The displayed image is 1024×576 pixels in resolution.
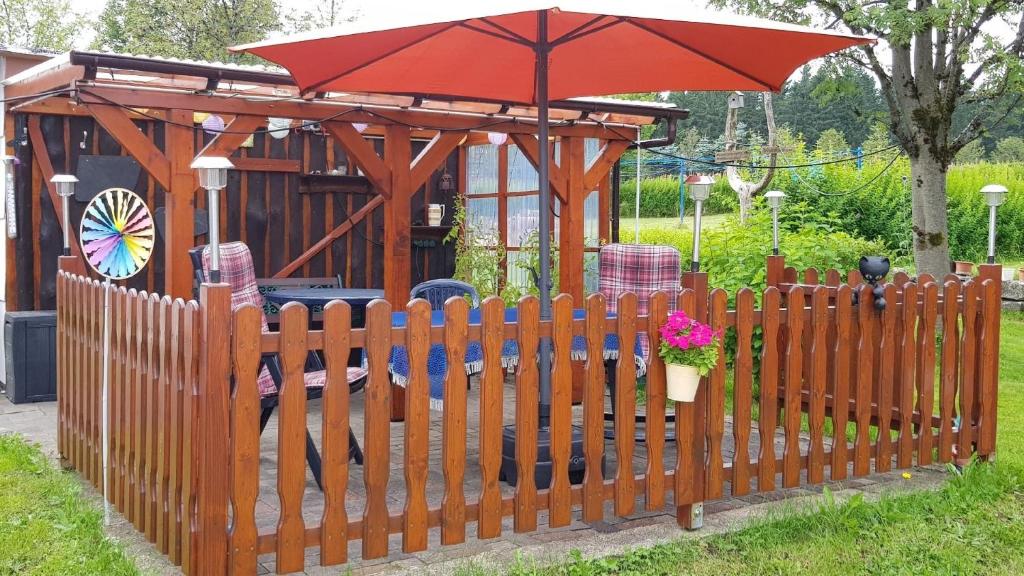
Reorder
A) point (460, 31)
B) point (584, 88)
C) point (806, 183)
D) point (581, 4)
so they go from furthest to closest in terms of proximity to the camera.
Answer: point (806, 183), point (584, 88), point (460, 31), point (581, 4)

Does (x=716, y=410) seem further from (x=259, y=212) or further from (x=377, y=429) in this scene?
(x=259, y=212)

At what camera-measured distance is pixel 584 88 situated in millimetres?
5062

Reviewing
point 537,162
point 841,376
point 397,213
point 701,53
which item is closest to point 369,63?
point 701,53

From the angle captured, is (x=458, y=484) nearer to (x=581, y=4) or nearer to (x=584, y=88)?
(x=581, y=4)

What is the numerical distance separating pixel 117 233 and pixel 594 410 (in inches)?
208

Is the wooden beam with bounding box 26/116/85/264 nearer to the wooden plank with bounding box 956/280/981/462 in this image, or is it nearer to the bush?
the wooden plank with bounding box 956/280/981/462

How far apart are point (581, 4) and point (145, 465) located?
2.34 meters

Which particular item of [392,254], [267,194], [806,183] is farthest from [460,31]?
[806,183]

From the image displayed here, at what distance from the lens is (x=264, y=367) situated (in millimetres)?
4578

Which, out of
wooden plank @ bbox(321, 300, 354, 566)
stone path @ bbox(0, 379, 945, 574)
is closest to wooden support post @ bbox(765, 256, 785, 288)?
stone path @ bbox(0, 379, 945, 574)

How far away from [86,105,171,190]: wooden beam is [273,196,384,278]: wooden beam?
290 centimetres

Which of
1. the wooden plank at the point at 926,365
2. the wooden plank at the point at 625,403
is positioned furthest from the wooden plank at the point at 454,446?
the wooden plank at the point at 926,365

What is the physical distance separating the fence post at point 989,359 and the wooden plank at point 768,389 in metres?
1.43

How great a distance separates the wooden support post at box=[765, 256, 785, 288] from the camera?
5548 millimetres
